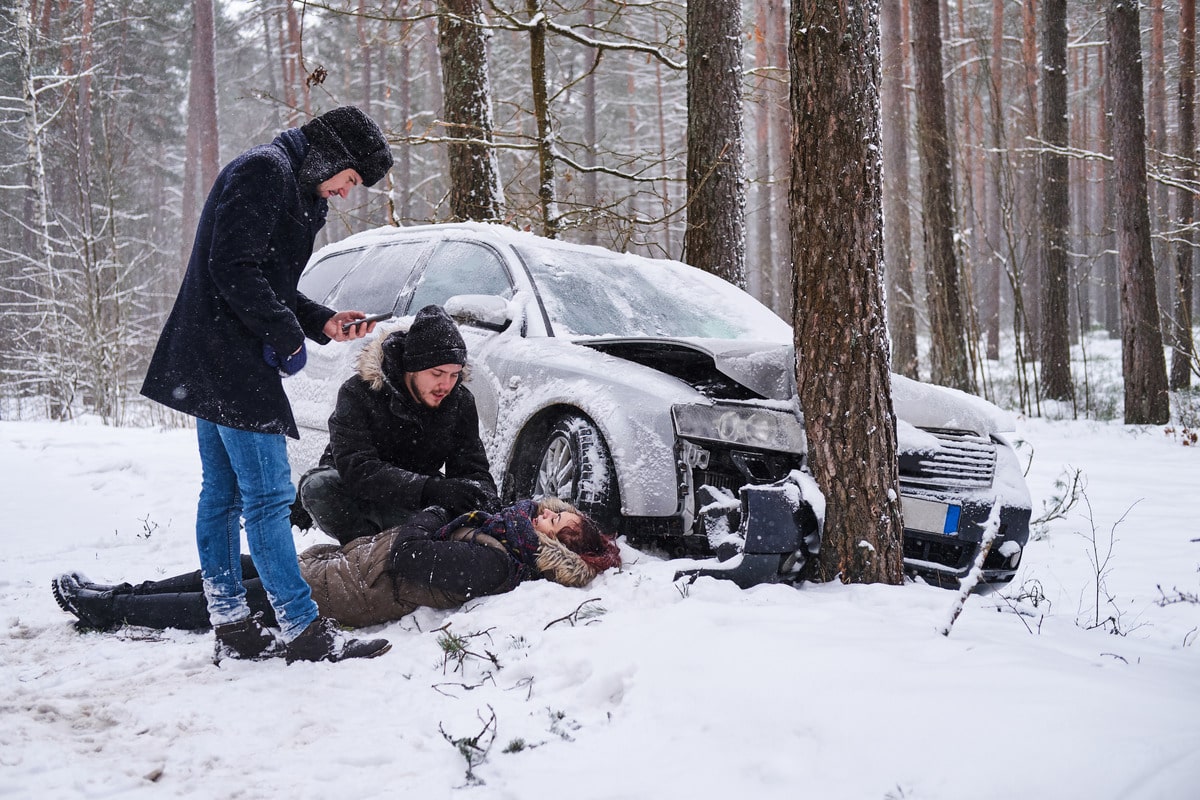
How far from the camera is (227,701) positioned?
255 centimetres

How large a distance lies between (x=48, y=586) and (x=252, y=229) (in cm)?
250

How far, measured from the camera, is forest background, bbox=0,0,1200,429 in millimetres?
7848

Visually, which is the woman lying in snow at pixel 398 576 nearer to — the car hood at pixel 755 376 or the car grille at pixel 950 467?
the car hood at pixel 755 376

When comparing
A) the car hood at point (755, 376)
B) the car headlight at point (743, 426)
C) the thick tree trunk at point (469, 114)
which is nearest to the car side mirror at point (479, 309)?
the car hood at point (755, 376)

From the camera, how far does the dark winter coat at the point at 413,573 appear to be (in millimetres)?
3230

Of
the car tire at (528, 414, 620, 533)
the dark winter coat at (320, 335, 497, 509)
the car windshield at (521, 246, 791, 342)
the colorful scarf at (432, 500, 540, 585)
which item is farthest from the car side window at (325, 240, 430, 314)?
the colorful scarf at (432, 500, 540, 585)

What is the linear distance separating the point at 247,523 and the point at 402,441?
981 millimetres

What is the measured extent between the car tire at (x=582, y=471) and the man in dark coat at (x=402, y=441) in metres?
0.39

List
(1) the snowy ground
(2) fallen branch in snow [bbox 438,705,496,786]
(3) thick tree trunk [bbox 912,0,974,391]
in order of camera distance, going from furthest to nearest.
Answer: (3) thick tree trunk [bbox 912,0,974,391], (2) fallen branch in snow [bbox 438,705,496,786], (1) the snowy ground

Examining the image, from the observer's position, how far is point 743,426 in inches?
139

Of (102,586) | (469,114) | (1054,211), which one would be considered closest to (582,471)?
(102,586)

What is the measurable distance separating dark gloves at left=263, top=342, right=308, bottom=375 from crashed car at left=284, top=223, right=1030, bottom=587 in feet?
3.35

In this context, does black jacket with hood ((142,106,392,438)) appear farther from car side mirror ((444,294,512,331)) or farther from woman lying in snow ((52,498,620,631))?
car side mirror ((444,294,512,331))

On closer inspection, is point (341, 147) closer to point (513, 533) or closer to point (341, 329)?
point (341, 329)
